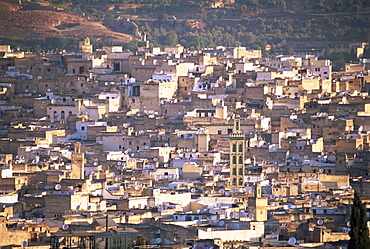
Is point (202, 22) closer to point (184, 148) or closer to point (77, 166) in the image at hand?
point (184, 148)

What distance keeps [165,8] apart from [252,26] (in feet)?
40.7

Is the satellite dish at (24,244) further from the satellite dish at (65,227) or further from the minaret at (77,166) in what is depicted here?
the minaret at (77,166)

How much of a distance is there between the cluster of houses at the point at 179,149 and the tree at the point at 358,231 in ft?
14.7

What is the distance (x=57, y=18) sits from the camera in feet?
376

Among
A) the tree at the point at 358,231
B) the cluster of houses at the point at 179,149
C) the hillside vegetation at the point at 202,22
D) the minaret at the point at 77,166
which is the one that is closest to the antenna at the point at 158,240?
the cluster of houses at the point at 179,149

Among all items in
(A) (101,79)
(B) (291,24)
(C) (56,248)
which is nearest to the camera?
(C) (56,248)

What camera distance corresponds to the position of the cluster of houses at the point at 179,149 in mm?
44469

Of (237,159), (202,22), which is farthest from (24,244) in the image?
(202,22)

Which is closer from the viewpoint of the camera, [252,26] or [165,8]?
[252,26]

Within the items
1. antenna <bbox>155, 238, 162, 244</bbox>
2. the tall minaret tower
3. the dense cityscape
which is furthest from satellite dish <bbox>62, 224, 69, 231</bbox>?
the tall minaret tower

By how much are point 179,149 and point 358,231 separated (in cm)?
2690

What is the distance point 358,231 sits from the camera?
36.3m

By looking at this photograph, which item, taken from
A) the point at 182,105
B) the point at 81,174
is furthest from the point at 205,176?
the point at 182,105

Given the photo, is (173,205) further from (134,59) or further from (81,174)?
(134,59)
